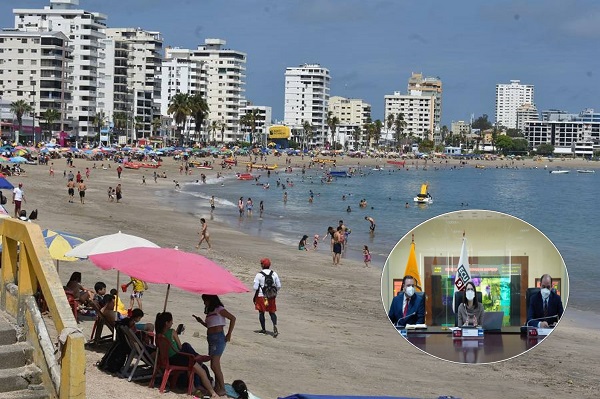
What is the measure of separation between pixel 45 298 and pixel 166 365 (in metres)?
1.55

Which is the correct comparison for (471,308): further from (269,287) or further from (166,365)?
(269,287)

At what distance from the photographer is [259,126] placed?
181 metres

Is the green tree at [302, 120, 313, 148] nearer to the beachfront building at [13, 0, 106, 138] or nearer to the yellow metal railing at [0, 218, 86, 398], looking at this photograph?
the beachfront building at [13, 0, 106, 138]

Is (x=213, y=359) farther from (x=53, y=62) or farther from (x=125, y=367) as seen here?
(x=53, y=62)

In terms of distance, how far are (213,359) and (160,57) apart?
444 ft

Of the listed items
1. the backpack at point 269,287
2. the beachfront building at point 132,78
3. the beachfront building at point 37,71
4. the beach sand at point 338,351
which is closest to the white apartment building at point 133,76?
the beachfront building at point 132,78

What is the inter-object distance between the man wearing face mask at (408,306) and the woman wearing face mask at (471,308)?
0.51 feet

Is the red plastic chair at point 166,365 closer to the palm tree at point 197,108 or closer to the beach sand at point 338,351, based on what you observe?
the beach sand at point 338,351

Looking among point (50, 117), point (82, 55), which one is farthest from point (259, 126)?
point (50, 117)

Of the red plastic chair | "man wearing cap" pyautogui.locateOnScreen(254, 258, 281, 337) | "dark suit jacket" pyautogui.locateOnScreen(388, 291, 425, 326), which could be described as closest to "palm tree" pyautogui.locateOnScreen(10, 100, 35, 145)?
"man wearing cap" pyautogui.locateOnScreen(254, 258, 281, 337)

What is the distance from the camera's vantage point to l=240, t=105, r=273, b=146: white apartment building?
178m

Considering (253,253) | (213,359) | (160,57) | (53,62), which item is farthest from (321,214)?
(160,57)

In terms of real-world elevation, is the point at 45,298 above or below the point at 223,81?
below

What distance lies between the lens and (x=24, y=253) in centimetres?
781
